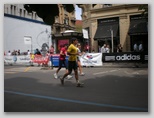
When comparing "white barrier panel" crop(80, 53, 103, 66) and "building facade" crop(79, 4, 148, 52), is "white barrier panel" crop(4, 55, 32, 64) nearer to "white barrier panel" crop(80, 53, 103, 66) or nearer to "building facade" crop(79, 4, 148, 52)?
"white barrier panel" crop(80, 53, 103, 66)

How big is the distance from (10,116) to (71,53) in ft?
11.9

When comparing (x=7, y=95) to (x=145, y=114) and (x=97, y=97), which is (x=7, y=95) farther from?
(x=145, y=114)

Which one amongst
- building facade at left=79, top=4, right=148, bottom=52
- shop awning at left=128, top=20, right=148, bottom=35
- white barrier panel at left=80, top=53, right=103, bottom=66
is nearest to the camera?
white barrier panel at left=80, top=53, right=103, bottom=66

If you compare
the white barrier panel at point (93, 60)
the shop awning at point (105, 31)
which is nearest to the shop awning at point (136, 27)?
the shop awning at point (105, 31)

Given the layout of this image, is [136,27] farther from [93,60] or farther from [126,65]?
[93,60]

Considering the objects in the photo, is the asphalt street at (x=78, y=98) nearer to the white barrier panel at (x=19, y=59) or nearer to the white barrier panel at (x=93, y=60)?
the white barrier panel at (x=93, y=60)

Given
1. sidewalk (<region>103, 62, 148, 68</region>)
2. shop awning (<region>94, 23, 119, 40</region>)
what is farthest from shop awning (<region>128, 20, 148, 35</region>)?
sidewalk (<region>103, 62, 148, 68</region>)

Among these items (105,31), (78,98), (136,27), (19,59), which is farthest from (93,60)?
(78,98)

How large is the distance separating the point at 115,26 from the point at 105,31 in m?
0.97

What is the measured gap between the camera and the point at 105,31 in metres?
21.8

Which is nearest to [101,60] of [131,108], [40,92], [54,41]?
[40,92]

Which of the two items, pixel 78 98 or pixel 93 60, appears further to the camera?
pixel 93 60

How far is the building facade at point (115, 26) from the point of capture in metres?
20.4

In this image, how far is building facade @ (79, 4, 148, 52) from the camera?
20394mm
